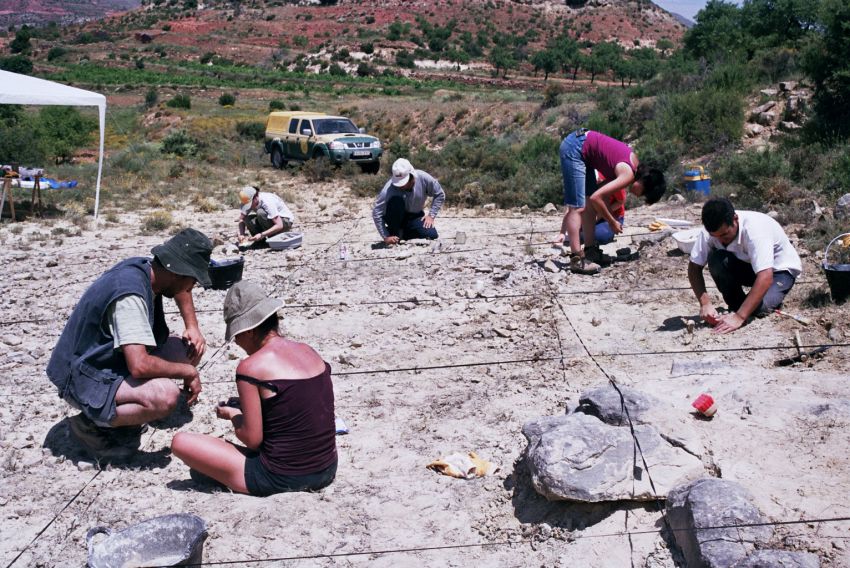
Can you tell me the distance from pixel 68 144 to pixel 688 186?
64.7 feet

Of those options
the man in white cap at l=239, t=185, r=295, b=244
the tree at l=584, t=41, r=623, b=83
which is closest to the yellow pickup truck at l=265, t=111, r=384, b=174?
the man in white cap at l=239, t=185, r=295, b=244

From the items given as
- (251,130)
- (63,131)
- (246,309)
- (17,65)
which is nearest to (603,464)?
(246,309)

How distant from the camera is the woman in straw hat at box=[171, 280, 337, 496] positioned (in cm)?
Result: 368

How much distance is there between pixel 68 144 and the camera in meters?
24.6

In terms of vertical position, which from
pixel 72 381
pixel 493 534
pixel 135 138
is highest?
pixel 72 381

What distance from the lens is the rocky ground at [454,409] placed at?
3553 millimetres

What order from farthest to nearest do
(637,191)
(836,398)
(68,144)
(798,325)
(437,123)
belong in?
1. (437,123)
2. (68,144)
3. (637,191)
4. (798,325)
5. (836,398)

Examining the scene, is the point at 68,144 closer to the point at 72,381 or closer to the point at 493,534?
the point at 72,381

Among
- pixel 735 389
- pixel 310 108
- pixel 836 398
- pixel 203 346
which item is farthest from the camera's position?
pixel 310 108

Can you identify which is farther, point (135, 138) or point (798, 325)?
point (135, 138)

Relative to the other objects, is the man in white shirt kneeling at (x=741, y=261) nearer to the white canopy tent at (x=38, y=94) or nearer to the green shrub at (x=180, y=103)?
the white canopy tent at (x=38, y=94)

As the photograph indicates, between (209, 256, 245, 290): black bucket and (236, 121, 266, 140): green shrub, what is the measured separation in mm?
20911

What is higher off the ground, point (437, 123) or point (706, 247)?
point (706, 247)

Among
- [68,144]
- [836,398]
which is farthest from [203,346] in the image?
[68,144]
